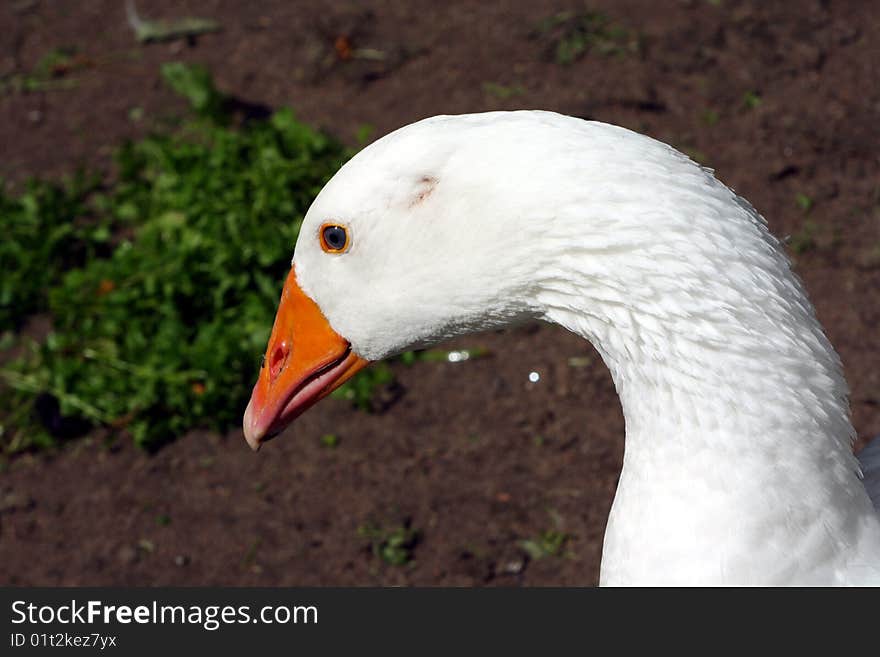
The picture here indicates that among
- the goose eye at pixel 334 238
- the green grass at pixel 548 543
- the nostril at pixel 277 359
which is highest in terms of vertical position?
the goose eye at pixel 334 238

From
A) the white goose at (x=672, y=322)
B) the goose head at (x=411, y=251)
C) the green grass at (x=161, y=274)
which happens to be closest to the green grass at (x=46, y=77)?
the green grass at (x=161, y=274)

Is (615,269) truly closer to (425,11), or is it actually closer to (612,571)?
(612,571)

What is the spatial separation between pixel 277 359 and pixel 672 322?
4.01ft

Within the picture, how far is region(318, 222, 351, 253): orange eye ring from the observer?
87.6 inches

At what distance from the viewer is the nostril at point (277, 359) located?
2.65 metres

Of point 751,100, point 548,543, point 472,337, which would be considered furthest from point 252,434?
point 751,100

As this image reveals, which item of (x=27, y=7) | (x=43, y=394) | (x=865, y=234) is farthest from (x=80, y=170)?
(x=865, y=234)

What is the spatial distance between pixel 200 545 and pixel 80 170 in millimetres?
2436

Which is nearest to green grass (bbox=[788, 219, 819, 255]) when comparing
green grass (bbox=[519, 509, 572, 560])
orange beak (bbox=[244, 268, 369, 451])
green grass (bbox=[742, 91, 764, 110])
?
green grass (bbox=[742, 91, 764, 110])

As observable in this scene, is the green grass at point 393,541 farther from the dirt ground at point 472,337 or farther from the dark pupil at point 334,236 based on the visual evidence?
the dark pupil at point 334,236

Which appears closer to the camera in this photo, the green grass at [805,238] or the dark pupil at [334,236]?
the dark pupil at [334,236]

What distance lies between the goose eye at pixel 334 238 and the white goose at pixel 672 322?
0.64ft

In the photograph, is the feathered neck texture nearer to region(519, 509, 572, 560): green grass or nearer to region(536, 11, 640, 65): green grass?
region(519, 509, 572, 560): green grass

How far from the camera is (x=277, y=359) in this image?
267 centimetres
